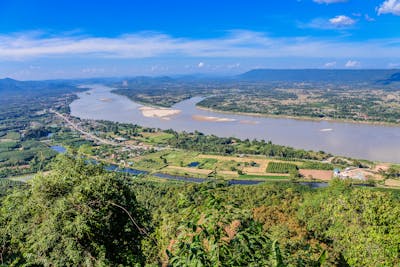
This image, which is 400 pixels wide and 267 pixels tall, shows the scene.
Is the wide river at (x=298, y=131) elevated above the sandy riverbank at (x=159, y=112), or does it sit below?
below

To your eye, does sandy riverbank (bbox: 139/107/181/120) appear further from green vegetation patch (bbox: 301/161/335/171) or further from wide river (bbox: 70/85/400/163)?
green vegetation patch (bbox: 301/161/335/171)

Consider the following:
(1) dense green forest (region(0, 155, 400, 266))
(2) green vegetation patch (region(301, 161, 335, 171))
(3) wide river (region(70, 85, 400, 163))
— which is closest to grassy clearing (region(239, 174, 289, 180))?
(2) green vegetation patch (region(301, 161, 335, 171))

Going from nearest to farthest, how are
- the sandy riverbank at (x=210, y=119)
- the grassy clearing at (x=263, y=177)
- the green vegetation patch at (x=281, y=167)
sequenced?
1. the grassy clearing at (x=263, y=177)
2. the green vegetation patch at (x=281, y=167)
3. the sandy riverbank at (x=210, y=119)

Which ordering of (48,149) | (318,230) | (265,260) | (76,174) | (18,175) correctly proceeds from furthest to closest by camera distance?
(48,149)
(18,175)
(318,230)
(76,174)
(265,260)

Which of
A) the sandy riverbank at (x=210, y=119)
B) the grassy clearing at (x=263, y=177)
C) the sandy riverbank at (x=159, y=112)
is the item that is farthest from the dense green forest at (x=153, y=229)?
the sandy riverbank at (x=159, y=112)

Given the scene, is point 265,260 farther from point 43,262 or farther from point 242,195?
point 242,195

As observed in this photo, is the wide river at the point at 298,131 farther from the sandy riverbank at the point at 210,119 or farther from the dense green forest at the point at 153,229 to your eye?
the dense green forest at the point at 153,229

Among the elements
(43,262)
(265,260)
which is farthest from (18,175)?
(265,260)
